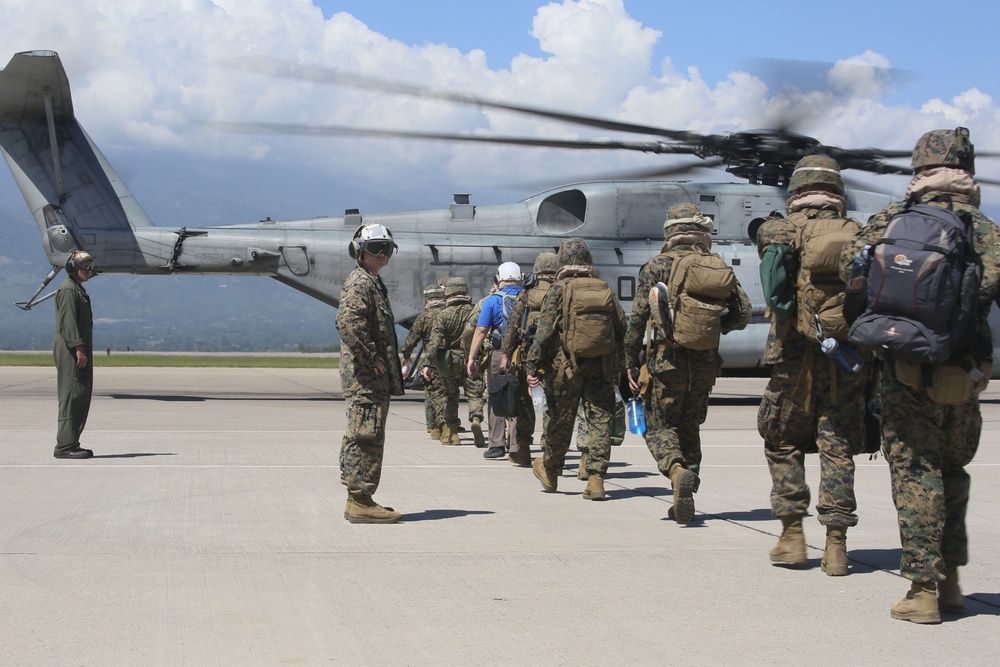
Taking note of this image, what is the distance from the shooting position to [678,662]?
153 inches

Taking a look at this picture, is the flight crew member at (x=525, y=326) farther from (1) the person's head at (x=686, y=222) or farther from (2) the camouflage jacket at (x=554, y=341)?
(1) the person's head at (x=686, y=222)

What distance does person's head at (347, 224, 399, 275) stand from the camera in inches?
261

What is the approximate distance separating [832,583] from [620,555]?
1.08 meters

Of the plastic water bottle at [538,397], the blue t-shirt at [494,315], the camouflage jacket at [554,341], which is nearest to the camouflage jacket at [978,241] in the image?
the camouflage jacket at [554,341]

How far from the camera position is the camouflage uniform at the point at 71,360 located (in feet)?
30.8

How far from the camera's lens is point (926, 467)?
4.47m

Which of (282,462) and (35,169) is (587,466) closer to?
(282,462)

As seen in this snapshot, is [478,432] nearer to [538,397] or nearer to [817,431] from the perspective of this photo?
[538,397]

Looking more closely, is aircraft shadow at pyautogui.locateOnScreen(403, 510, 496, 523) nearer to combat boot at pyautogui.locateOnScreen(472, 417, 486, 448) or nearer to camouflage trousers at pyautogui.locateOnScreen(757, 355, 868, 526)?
camouflage trousers at pyautogui.locateOnScreen(757, 355, 868, 526)

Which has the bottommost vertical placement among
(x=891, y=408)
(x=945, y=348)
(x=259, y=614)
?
(x=259, y=614)

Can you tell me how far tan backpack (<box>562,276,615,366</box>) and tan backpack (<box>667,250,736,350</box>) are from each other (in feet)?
2.99

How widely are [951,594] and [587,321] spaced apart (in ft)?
10.8

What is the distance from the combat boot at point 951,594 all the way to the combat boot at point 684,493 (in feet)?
6.14

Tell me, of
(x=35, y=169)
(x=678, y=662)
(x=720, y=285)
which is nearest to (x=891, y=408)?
(x=678, y=662)
